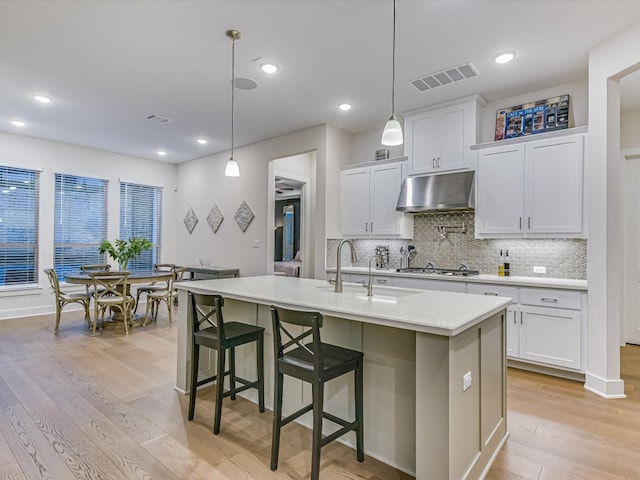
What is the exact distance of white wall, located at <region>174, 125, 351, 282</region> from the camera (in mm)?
5250

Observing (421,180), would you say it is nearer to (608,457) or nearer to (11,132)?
(608,457)

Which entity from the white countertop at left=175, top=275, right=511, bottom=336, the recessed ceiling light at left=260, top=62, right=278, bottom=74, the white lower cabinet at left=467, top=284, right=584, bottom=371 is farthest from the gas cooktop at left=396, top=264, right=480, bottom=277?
the recessed ceiling light at left=260, top=62, right=278, bottom=74

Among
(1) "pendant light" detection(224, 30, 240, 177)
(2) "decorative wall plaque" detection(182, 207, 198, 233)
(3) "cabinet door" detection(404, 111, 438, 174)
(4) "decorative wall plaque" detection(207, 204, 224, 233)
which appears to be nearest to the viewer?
(1) "pendant light" detection(224, 30, 240, 177)

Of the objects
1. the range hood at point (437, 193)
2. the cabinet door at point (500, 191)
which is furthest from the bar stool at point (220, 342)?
the cabinet door at point (500, 191)

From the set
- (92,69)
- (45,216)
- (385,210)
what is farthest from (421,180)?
(45,216)

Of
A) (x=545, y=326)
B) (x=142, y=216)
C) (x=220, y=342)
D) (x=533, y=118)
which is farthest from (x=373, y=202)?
(x=142, y=216)

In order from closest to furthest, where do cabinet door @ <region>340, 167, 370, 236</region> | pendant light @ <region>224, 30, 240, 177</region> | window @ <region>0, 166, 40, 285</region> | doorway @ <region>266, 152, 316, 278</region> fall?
1. pendant light @ <region>224, 30, 240, 177</region>
2. cabinet door @ <region>340, 167, 370, 236</region>
3. window @ <region>0, 166, 40, 285</region>
4. doorway @ <region>266, 152, 316, 278</region>

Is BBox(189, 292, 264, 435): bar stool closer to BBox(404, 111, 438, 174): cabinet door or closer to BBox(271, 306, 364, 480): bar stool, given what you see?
BBox(271, 306, 364, 480): bar stool

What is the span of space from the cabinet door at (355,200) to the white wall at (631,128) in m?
3.12

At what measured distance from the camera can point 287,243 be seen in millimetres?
9398

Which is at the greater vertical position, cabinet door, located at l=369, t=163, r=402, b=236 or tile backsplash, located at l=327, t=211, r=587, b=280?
cabinet door, located at l=369, t=163, r=402, b=236

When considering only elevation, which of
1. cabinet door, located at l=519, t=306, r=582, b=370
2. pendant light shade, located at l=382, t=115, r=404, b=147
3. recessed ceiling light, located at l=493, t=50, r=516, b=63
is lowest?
cabinet door, located at l=519, t=306, r=582, b=370

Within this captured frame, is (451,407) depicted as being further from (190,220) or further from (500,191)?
(190,220)

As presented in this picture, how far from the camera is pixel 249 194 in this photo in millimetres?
6316
